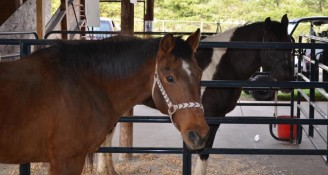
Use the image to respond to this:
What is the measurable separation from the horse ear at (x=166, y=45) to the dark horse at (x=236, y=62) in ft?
4.81

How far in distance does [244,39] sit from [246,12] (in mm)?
19069

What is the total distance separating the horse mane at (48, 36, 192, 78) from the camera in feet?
7.91

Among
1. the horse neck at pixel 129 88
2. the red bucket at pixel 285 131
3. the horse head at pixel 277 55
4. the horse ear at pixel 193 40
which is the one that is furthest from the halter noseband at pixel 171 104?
the red bucket at pixel 285 131

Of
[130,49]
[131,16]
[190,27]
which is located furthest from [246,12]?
[130,49]

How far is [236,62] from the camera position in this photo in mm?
3762

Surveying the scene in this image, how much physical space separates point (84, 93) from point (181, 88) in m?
0.58

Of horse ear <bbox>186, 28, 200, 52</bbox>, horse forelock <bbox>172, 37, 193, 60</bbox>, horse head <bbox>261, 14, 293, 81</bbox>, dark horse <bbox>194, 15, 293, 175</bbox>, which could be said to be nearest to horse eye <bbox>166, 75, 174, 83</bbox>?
horse forelock <bbox>172, 37, 193, 60</bbox>

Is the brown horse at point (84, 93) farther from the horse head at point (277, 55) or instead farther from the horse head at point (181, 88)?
the horse head at point (277, 55)

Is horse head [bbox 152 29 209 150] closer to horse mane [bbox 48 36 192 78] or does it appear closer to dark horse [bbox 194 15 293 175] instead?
horse mane [bbox 48 36 192 78]

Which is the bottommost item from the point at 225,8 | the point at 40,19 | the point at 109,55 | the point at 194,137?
the point at 194,137

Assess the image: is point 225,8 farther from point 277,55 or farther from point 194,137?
point 194,137

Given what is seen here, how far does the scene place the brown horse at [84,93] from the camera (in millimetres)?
2205

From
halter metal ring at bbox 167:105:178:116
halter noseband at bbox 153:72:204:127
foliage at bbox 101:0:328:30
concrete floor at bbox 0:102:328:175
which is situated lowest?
concrete floor at bbox 0:102:328:175

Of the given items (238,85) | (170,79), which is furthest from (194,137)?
(238,85)
